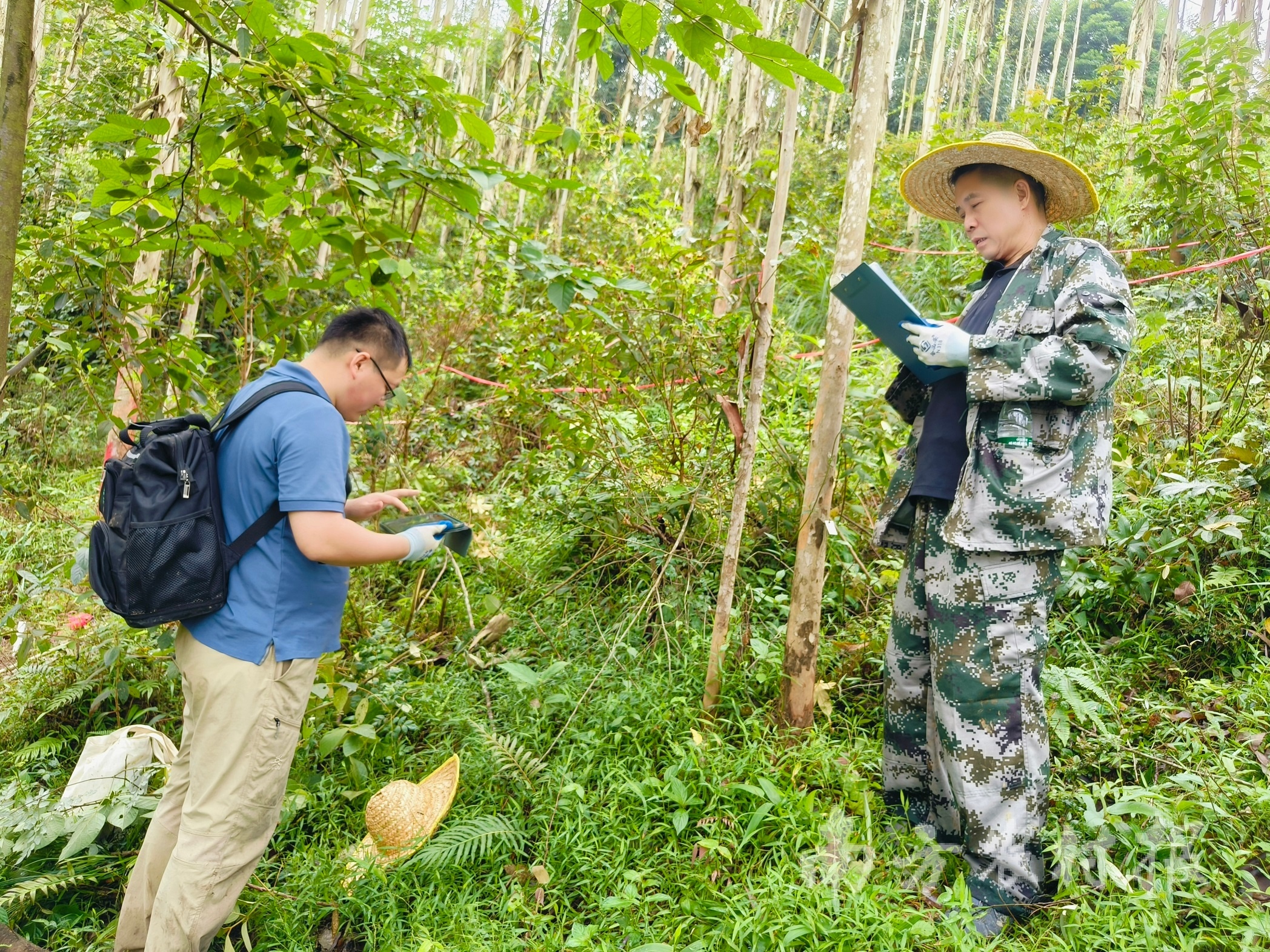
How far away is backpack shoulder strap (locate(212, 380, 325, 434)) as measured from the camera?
203 cm

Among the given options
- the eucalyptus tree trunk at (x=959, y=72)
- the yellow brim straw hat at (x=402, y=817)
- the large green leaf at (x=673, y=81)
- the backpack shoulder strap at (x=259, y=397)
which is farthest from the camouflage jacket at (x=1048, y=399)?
the eucalyptus tree trunk at (x=959, y=72)

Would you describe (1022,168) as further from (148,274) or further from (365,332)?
(148,274)

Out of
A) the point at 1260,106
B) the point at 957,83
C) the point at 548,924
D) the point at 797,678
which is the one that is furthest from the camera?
the point at 957,83

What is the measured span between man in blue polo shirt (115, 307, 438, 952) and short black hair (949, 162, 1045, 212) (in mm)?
1891

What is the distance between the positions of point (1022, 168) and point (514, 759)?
92.2 inches

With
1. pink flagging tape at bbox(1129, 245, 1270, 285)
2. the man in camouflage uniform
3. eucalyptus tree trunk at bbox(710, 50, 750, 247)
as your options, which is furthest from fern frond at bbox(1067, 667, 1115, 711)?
eucalyptus tree trunk at bbox(710, 50, 750, 247)

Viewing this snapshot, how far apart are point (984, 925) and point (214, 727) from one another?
1.97 meters

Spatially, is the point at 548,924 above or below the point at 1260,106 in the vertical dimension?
below

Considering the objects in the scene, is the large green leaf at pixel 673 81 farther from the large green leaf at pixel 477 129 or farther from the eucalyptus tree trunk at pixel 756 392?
the eucalyptus tree trunk at pixel 756 392

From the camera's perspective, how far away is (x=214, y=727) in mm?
1993

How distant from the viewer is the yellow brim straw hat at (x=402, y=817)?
255 centimetres

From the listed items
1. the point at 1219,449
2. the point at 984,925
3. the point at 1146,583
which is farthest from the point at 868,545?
the point at 984,925

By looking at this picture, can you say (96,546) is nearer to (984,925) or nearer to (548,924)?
(548,924)

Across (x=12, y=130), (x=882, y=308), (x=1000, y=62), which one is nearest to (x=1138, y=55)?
(x=1000, y=62)
